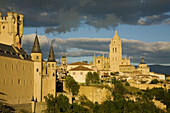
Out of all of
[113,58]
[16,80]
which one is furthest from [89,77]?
[113,58]

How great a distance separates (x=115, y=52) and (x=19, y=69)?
85.0 metres

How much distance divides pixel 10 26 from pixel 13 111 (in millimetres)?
20913

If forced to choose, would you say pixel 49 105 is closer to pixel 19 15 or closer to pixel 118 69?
pixel 19 15

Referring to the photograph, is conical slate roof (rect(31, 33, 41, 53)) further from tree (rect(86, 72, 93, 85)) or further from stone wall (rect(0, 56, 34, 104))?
tree (rect(86, 72, 93, 85))

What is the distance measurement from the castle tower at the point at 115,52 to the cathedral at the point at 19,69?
2486 inches

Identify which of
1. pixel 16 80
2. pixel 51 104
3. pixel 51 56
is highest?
pixel 51 56

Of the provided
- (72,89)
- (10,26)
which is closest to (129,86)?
(72,89)

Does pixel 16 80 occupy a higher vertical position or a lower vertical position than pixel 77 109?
higher

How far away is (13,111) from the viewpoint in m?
49.7

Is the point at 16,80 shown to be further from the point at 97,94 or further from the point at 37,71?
the point at 97,94

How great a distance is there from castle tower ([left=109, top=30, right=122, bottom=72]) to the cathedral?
6316 centimetres

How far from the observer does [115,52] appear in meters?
133

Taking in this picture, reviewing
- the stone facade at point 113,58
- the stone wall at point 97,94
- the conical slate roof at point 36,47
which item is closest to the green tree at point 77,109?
the stone wall at point 97,94

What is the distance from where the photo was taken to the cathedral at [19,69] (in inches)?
1927
